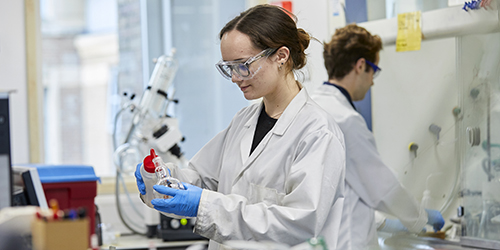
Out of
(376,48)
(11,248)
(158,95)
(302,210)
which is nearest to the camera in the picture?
(11,248)

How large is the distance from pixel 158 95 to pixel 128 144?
12.4 inches

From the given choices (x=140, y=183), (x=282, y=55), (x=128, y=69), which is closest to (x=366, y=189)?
(x=282, y=55)

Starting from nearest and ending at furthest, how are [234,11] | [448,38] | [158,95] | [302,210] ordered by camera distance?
[302,210], [448,38], [158,95], [234,11]

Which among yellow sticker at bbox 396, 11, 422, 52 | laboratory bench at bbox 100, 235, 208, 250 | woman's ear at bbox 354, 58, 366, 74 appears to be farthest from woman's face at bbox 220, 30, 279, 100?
laboratory bench at bbox 100, 235, 208, 250

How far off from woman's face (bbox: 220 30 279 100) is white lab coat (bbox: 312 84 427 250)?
0.63 meters

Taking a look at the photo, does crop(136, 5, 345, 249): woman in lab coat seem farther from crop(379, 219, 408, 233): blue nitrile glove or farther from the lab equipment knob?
crop(379, 219, 408, 233): blue nitrile glove

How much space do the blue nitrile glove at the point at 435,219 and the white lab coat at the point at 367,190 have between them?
0.04 meters

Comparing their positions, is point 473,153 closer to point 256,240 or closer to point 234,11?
point 256,240

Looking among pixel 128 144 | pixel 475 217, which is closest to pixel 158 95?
pixel 128 144

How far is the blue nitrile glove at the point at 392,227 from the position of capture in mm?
1948

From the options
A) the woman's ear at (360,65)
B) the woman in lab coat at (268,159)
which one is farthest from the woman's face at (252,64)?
the woman's ear at (360,65)

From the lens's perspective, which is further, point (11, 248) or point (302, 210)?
point (302, 210)

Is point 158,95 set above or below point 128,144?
above

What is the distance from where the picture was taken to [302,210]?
115 cm
